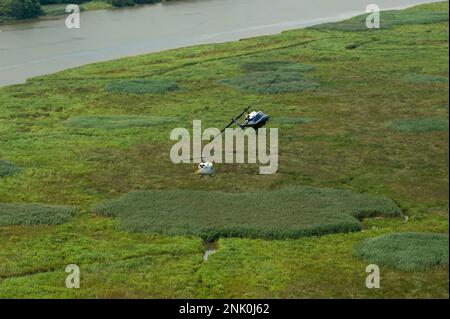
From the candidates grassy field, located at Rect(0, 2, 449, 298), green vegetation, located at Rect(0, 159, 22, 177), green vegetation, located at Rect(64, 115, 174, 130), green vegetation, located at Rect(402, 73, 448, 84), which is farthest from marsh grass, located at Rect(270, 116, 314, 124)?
green vegetation, located at Rect(0, 159, 22, 177)

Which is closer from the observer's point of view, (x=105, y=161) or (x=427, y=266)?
(x=427, y=266)

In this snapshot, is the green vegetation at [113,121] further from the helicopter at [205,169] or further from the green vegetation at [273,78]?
the helicopter at [205,169]

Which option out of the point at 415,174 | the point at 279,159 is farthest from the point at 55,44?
the point at 415,174

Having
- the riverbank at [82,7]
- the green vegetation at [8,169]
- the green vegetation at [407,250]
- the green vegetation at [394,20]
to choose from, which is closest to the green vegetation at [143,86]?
the green vegetation at [8,169]

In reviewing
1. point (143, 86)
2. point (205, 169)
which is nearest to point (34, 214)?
point (205, 169)

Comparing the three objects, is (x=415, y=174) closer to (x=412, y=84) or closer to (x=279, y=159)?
(x=279, y=159)

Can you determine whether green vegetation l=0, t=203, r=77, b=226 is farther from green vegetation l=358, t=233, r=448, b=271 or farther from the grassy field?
green vegetation l=358, t=233, r=448, b=271
